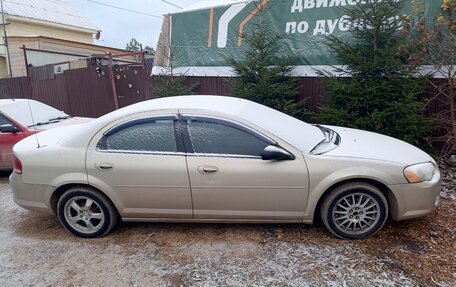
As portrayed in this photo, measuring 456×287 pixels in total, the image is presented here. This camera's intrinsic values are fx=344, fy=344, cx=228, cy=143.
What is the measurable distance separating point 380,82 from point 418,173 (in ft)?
8.50

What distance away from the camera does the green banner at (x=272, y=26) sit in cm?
646

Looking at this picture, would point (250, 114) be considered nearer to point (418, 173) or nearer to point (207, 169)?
point (207, 169)

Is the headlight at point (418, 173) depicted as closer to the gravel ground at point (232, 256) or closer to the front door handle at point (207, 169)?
the gravel ground at point (232, 256)

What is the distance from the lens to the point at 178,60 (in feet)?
27.3

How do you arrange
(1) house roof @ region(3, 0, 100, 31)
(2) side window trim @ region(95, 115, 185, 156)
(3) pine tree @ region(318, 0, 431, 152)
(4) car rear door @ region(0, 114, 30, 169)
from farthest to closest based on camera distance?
(1) house roof @ region(3, 0, 100, 31) < (4) car rear door @ region(0, 114, 30, 169) < (3) pine tree @ region(318, 0, 431, 152) < (2) side window trim @ region(95, 115, 185, 156)

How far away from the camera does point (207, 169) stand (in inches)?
132

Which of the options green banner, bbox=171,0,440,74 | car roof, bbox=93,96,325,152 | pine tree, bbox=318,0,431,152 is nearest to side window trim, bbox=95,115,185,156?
car roof, bbox=93,96,325,152

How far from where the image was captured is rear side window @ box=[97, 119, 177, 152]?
3486mm

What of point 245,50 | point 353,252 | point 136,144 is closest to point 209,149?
point 136,144

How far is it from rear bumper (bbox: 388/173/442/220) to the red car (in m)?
5.17

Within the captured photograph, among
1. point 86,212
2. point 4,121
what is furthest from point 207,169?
point 4,121

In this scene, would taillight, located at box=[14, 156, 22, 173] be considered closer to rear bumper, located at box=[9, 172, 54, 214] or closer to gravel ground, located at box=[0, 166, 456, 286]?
rear bumper, located at box=[9, 172, 54, 214]

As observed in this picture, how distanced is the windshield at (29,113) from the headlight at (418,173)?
548 centimetres

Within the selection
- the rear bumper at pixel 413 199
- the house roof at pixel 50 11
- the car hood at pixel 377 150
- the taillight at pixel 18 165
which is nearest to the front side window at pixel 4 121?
the taillight at pixel 18 165
